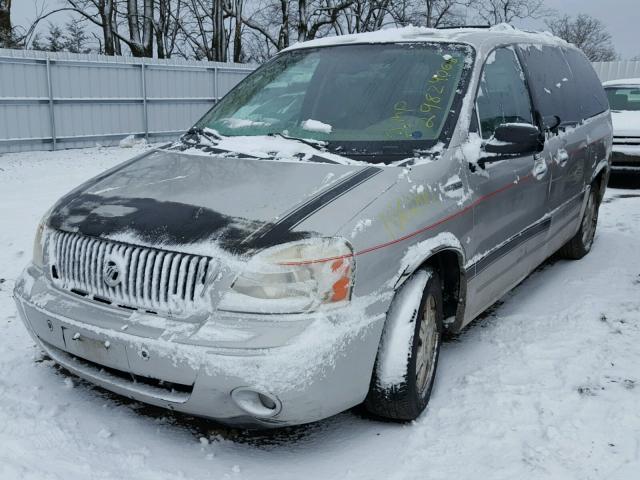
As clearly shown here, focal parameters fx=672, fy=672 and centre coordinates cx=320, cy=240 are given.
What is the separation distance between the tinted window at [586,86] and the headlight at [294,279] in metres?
3.59

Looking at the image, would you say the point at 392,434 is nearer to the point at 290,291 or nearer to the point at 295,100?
the point at 290,291

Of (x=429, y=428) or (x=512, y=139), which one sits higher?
(x=512, y=139)

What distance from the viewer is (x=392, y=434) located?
305 centimetres

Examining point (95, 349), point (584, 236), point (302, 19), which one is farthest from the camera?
point (302, 19)

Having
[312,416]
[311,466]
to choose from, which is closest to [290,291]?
[312,416]

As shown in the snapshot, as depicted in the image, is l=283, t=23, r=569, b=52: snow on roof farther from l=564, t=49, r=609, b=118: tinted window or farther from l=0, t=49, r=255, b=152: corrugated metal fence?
l=0, t=49, r=255, b=152: corrugated metal fence

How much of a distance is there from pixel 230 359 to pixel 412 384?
902 mm

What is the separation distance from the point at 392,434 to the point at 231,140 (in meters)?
1.78

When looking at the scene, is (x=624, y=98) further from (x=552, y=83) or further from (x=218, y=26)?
(x=218, y=26)

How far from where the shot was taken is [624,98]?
11.3m

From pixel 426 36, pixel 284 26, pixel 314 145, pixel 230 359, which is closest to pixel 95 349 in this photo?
pixel 230 359

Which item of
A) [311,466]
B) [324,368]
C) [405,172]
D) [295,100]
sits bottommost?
[311,466]

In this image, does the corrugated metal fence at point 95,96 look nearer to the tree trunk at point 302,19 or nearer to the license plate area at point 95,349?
the tree trunk at point 302,19

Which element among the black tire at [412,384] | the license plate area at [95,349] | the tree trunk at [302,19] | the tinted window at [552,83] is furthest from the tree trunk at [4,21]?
the black tire at [412,384]
